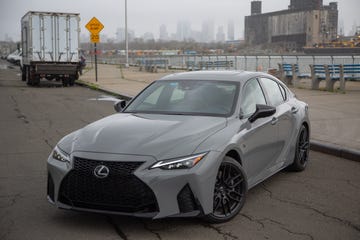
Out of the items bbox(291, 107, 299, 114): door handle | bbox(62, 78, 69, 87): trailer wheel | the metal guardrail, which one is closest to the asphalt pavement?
bbox(291, 107, 299, 114): door handle

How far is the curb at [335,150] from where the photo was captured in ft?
26.3

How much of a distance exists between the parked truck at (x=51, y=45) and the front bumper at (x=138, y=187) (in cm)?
2143

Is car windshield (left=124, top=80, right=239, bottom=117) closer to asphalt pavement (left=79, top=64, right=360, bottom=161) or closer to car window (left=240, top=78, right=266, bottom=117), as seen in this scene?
car window (left=240, top=78, right=266, bottom=117)

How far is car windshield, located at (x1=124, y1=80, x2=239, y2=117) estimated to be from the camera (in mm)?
5730

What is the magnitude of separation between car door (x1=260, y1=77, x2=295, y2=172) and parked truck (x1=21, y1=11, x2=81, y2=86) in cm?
1981

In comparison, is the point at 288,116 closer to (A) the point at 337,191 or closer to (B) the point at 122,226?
(A) the point at 337,191

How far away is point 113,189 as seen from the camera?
176 inches

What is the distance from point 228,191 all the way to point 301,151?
2.51 metres

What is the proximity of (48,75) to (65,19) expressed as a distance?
3.07 meters

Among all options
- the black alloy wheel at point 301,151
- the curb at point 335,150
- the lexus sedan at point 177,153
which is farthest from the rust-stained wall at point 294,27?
the lexus sedan at point 177,153

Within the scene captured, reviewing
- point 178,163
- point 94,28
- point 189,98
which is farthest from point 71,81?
point 178,163

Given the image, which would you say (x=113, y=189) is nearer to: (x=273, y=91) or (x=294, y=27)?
→ (x=273, y=91)

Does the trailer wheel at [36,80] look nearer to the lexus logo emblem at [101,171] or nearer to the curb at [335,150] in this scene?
the curb at [335,150]

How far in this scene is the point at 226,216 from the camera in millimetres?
4945
